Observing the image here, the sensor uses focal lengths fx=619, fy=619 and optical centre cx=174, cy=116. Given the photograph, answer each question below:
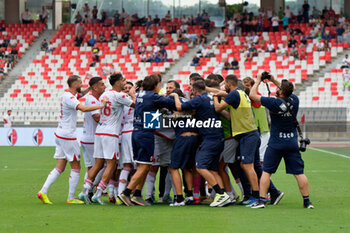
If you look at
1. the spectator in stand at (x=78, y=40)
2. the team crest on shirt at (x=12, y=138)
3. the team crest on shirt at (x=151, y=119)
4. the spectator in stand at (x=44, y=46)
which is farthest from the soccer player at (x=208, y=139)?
the spectator in stand at (x=44, y=46)

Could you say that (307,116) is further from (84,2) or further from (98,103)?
(84,2)

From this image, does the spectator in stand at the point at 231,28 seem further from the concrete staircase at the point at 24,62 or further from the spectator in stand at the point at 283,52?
the concrete staircase at the point at 24,62

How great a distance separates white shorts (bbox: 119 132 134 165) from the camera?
1067 cm

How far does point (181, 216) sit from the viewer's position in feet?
29.2

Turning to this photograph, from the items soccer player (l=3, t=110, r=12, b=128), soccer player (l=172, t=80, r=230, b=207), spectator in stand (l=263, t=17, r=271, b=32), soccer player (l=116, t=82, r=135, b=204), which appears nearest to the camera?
soccer player (l=172, t=80, r=230, b=207)

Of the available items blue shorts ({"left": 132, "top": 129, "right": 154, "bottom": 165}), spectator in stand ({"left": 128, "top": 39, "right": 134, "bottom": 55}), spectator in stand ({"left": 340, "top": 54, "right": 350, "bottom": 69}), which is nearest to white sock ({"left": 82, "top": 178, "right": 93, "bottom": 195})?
blue shorts ({"left": 132, "top": 129, "right": 154, "bottom": 165})

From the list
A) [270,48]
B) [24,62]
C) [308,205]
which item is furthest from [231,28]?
[308,205]

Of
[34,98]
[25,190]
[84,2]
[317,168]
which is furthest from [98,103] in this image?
[84,2]

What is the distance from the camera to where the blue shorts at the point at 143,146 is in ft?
33.5

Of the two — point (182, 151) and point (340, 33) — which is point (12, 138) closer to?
point (182, 151)

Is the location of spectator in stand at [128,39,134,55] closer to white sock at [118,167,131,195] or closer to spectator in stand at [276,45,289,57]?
spectator in stand at [276,45,289,57]

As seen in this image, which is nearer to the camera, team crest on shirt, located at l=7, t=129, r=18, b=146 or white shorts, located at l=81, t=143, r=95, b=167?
white shorts, located at l=81, t=143, r=95, b=167

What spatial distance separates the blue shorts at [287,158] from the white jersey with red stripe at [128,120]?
8.27 feet

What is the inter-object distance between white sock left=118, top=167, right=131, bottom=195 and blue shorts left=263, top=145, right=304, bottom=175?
2.40 metres
